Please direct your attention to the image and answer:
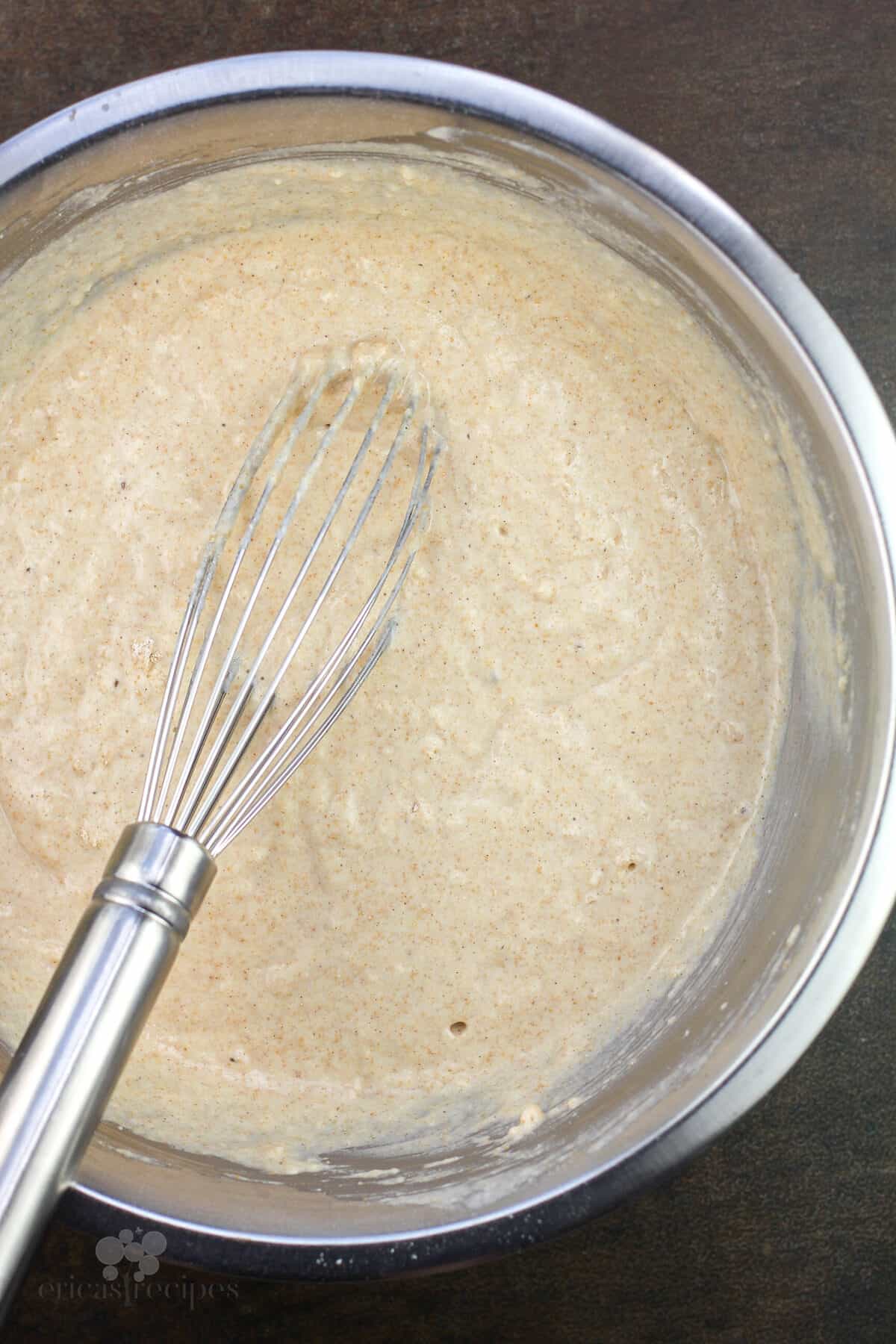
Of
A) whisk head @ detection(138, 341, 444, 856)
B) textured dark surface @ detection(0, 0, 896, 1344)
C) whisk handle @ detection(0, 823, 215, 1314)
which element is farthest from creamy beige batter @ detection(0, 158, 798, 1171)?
whisk handle @ detection(0, 823, 215, 1314)

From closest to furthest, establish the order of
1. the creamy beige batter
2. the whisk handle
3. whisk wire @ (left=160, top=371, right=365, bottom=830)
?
1. the whisk handle
2. whisk wire @ (left=160, top=371, right=365, bottom=830)
3. the creamy beige batter

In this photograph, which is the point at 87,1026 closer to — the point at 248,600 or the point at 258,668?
the point at 258,668

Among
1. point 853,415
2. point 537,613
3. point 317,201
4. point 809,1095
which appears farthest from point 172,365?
point 809,1095

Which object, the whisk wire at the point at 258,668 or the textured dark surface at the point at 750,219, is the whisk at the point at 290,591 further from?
the textured dark surface at the point at 750,219

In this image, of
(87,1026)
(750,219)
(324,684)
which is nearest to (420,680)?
(324,684)

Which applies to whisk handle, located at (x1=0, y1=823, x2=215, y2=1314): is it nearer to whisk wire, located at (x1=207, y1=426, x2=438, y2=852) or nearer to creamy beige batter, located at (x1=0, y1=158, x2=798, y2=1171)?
whisk wire, located at (x1=207, y1=426, x2=438, y2=852)
